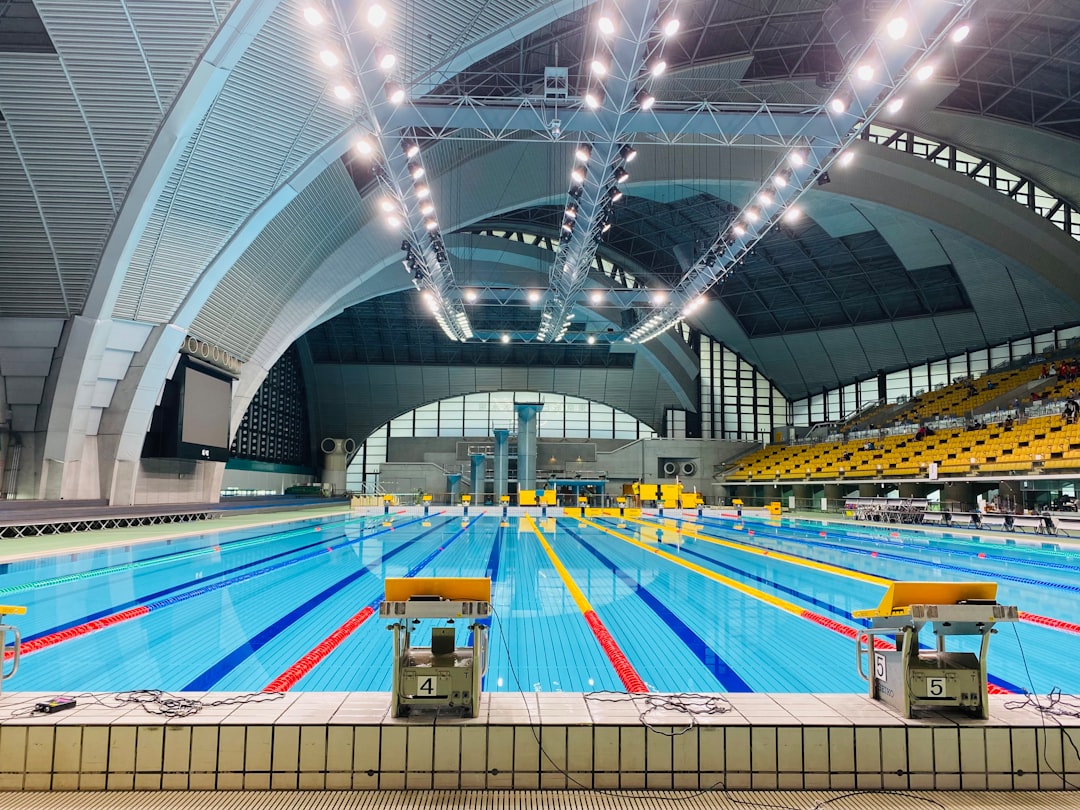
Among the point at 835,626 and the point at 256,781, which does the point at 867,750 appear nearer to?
the point at 256,781

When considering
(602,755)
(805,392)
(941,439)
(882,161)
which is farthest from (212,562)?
(805,392)

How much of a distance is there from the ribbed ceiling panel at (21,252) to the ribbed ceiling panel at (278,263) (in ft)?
11.4

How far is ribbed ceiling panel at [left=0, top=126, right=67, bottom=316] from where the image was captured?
13.0 meters

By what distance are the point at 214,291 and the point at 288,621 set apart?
528 inches

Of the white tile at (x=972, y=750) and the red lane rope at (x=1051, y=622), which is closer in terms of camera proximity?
the white tile at (x=972, y=750)

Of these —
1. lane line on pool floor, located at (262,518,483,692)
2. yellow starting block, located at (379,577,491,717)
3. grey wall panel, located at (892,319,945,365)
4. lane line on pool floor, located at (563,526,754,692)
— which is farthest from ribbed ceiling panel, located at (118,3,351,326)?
grey wall panel, located at (892,319,945,365)

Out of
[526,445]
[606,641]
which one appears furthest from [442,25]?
[526,445]

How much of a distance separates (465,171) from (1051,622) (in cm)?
1742

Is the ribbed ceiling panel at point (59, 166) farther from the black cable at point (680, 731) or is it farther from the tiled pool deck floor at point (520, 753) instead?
the black cable at point (680, 731)

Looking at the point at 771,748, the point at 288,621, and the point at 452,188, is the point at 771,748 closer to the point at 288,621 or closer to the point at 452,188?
the point at 288,621

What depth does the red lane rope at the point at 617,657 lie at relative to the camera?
175 inches

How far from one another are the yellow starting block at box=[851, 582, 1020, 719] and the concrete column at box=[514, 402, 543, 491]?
27.6 meters

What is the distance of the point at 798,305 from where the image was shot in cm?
3312

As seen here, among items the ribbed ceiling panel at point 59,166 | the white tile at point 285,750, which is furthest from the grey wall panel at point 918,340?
the white tile at point 285,750
